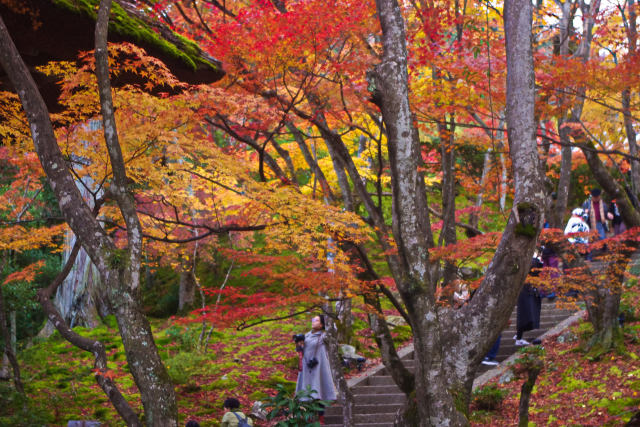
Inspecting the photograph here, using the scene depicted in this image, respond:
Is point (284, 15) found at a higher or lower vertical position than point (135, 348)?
higher

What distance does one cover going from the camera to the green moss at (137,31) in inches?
211

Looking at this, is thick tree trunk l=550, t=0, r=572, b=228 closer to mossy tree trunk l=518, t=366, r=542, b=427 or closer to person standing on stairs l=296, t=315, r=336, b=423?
mossy tree trunk l=518, t=366, r=542, b=427

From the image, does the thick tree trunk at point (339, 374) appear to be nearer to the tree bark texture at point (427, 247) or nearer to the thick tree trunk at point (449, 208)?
the thick tree trunk at point (449, 208)

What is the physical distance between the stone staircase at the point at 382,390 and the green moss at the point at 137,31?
20.7 feet

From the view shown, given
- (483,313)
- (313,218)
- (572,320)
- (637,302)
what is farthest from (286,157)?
(637,302)

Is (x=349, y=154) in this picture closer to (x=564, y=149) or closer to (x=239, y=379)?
(x=564, y=149)

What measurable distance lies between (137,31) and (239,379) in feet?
23.7

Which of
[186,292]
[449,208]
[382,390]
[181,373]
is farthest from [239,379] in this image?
[186,292]

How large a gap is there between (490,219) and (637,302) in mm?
10839

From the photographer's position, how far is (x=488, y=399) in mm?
7777

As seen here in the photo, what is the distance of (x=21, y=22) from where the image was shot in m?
5.20

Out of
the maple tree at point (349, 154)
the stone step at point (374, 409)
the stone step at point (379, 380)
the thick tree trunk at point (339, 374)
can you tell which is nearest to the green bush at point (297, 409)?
the maple tree at point (349, 154)

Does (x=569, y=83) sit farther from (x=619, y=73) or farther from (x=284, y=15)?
(x=284, y=15)

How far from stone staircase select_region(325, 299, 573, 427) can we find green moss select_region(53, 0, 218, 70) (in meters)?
6.30
